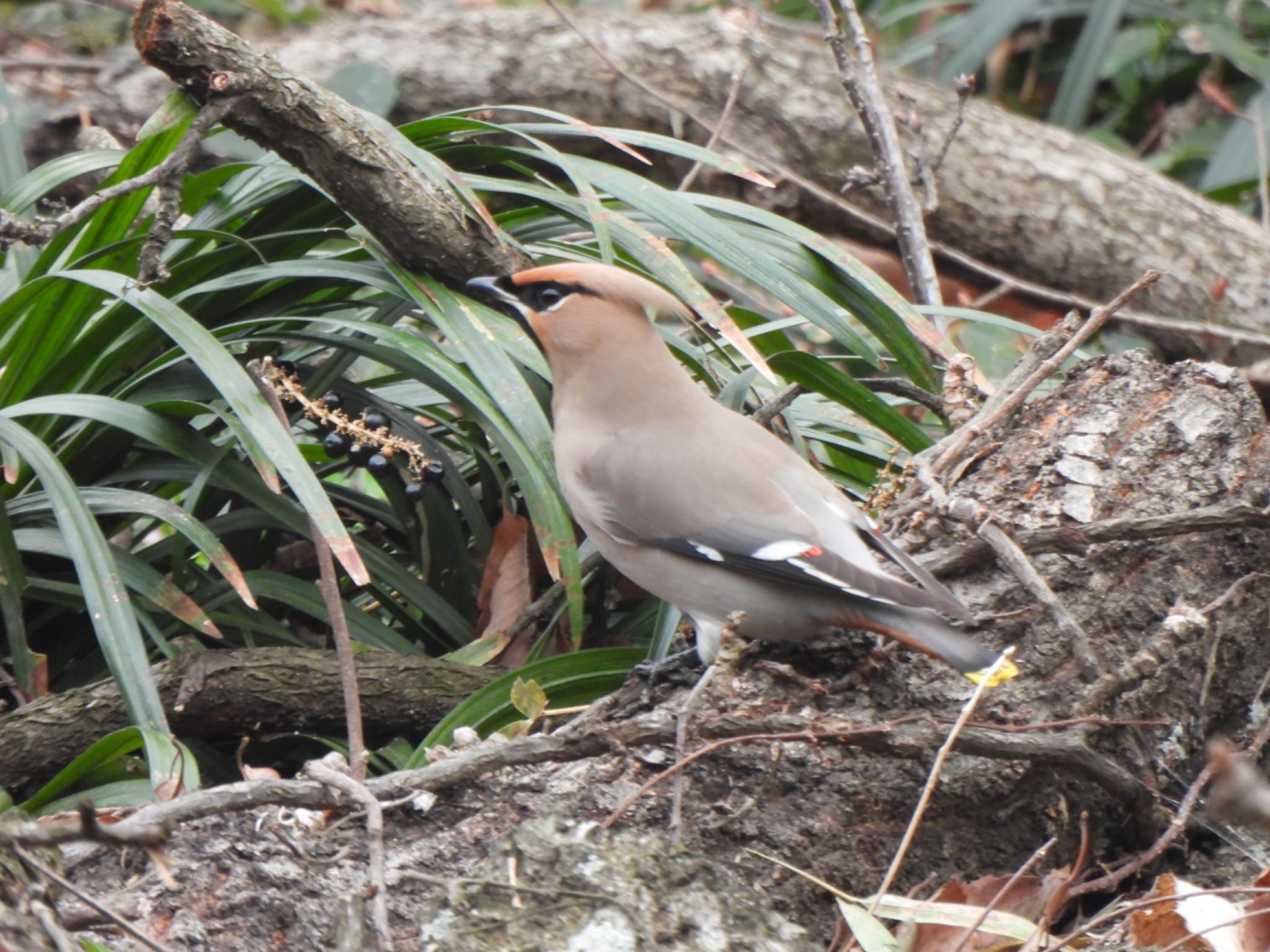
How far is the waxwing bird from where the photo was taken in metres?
2.17

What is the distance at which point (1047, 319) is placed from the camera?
5109 mm

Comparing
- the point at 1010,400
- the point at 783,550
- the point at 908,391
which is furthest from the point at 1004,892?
the point at 908,391

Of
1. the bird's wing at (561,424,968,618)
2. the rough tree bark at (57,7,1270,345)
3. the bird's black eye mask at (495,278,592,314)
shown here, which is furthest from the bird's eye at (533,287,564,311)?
the rough tree bark at (57,7,1270,345)

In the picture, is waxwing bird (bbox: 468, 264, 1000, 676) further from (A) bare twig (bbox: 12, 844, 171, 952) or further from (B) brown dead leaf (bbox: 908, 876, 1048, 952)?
(A) bare twig (bbox: 12, 844, 171, 952)

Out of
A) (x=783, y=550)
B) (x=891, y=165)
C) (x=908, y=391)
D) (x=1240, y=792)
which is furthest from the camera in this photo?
(x=891, y=165)

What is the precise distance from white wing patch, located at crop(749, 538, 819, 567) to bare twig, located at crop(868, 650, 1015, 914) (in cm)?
32

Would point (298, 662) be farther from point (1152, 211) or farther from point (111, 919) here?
point (1152, 211)

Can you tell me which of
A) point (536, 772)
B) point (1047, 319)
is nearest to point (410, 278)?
point (536, 772)

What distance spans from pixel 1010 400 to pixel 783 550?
1.94 feet

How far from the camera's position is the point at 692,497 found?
2.41 metres

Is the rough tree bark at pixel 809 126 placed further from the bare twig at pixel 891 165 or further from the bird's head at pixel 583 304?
the bird's head at pixel 583 304

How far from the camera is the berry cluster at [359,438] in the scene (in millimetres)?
2439

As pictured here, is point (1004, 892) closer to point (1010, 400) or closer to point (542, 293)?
point (1010, 400)

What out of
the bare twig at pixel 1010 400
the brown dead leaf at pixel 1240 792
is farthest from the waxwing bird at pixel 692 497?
the brown dead leaf at pixel 1240 792
